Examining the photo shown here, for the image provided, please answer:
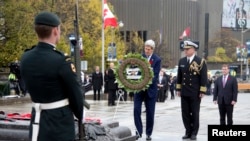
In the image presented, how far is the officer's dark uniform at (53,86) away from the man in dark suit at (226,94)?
317 inches

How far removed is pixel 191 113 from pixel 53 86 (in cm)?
668

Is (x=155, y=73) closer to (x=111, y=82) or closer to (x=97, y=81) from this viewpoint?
(x=111, y=82)

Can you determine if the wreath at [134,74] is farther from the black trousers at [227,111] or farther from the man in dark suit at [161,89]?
the man in dark suit at [161,89]

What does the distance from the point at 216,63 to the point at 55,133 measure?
86.5 meters

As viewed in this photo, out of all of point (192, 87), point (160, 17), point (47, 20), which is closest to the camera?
point (47, 20)

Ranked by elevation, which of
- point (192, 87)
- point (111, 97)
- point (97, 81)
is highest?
point (192, 87)

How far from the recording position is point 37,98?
16.7 ft

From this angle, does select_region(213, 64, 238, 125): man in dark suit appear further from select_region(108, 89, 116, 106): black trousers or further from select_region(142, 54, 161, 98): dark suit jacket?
select_region(108, 89, 116, 106): black trousers

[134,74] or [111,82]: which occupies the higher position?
[134,74]

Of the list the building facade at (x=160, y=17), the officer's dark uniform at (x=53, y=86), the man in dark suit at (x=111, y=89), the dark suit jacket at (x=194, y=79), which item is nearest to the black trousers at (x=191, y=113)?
the dark suit jacket at (x=194, y=79)

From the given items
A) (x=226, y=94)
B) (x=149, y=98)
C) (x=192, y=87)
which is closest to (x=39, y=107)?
(x=149, y=98)

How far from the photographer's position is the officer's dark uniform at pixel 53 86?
4.92 meters

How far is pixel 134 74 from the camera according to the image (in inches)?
431

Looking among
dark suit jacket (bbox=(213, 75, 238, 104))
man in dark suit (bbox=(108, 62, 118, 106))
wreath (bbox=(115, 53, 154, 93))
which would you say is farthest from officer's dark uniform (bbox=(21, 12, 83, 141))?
man in dark suit (bbox=(108, 62, 118, 106))
